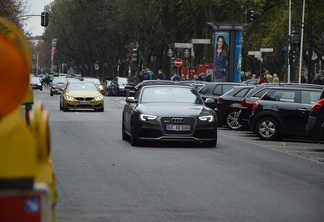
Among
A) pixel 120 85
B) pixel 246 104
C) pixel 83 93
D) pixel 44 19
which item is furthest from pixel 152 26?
pixel 246 104

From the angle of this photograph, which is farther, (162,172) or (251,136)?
(251,136)

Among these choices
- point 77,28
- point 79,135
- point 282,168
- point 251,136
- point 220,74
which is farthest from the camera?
Answer: point 77,28

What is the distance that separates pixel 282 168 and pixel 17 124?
1309 centimetres

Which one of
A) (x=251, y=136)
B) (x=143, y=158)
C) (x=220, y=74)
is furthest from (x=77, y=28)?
(x=143, y=158)

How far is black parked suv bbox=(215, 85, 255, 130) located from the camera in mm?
31297

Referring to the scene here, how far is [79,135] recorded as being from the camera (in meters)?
24.9

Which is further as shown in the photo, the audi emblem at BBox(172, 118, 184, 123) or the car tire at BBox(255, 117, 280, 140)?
Answer: the car tire at BBox(255, 117, 280, 140)

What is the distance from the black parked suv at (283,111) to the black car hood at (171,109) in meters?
4.83

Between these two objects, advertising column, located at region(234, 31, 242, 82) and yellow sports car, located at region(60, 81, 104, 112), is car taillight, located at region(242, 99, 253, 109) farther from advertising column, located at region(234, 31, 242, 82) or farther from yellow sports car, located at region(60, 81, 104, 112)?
advertising column, located at region(234, 31, 242, 82)

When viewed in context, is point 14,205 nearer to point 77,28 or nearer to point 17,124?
point 17,124

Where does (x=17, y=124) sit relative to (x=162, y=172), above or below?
above

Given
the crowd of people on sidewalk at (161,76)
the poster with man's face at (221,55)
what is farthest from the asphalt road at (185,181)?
the crowd of people on sidewalk at (161,76)

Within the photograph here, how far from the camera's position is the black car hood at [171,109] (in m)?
20.6

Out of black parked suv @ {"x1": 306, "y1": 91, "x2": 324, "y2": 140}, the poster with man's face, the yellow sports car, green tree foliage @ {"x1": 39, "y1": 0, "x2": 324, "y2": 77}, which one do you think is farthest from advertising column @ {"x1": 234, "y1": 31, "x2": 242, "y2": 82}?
black parked suv @ {"x1": 306, "y1": 91, "x2": 324, "y2": 140}
